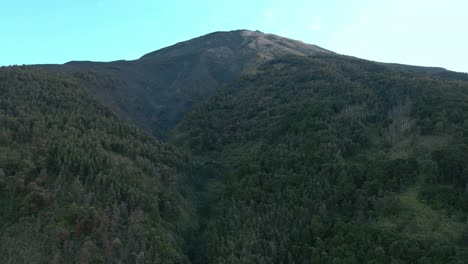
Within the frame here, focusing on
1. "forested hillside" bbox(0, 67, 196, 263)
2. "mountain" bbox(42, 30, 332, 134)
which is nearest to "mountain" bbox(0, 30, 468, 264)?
"forested hillside" bbox(0, 67, 196, 263)

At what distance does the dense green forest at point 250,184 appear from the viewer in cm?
4850

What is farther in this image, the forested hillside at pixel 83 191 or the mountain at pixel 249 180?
the mountain at pixel 249 180

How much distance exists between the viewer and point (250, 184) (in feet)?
222

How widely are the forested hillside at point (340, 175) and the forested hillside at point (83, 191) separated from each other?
283 inches

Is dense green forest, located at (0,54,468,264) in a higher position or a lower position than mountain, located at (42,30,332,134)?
lower

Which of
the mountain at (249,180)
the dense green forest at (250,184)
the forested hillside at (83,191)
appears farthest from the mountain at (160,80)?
the forested hillside at (83,191)

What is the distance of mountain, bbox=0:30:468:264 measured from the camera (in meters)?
48.8

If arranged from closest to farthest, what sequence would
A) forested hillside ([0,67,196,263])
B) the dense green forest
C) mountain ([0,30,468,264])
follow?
forested hillside ([0,67,196,263]), the dense green forest, mountain ([0,30,468,264])

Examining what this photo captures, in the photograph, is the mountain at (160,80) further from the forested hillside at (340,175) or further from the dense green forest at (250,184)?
the dense green forest at (250,184)

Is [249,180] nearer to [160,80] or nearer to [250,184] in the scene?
[250,184]

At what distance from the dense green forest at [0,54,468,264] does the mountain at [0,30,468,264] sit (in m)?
0.22

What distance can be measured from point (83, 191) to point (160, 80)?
122m

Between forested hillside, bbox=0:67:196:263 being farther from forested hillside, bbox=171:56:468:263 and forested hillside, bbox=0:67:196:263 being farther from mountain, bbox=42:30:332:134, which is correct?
mountain, bbox=42:30:332:134

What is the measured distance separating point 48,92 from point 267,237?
206 feet
